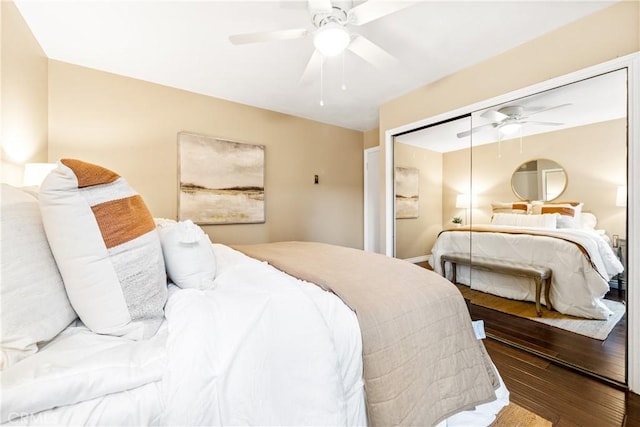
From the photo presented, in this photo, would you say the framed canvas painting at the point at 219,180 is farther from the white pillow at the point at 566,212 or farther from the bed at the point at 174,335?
the white pillow at the point at 566,212

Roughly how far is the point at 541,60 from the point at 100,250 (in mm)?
3010

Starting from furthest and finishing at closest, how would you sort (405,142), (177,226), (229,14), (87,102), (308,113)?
(308,113) → (405,142) → (87,102) → (229,14) → (177,226)

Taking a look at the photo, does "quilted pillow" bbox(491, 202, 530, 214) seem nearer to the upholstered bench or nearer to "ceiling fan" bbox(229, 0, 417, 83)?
the upholstered bench

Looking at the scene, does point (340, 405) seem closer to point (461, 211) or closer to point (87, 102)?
point (461, 211)

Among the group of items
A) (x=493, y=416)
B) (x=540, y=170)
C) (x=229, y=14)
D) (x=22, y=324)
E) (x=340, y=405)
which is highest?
(x=229, y=14)

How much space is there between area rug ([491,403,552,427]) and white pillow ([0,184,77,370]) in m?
1.92

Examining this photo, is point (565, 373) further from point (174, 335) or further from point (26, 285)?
point (26, 285)

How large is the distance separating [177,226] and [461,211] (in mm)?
2573

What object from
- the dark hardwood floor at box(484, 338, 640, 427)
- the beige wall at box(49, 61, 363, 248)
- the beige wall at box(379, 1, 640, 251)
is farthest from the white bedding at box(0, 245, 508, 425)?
the beige wall at box(379, 1, 640, 251)

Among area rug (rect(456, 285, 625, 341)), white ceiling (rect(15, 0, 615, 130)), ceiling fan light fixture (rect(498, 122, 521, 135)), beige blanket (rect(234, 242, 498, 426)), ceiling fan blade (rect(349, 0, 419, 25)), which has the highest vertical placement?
white ceiling (rect(15, 0, 615, 130))

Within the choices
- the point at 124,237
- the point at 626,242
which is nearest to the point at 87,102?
the point at 124,237

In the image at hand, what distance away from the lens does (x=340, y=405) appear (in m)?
0.83

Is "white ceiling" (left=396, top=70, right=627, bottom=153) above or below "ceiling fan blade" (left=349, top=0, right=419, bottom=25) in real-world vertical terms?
below

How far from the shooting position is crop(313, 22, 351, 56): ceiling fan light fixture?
1.52 meters
